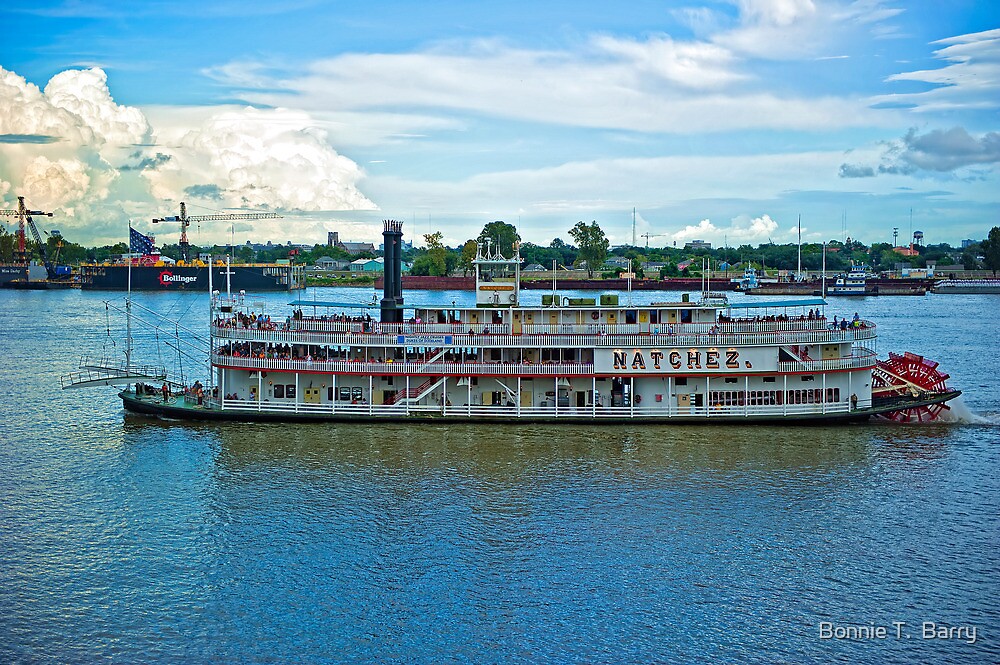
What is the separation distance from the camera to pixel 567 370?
49.5 metres

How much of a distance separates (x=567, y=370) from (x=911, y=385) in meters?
19.2

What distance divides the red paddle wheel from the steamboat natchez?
94 millimetres

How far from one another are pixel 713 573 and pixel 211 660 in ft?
51.9

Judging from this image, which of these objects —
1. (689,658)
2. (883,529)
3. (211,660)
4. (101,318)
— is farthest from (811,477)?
(101,318)

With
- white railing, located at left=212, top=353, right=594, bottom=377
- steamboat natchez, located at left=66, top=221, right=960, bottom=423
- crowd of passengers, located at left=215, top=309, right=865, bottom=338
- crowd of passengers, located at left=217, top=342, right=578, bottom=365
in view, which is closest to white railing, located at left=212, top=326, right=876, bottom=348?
steamboat natchez, located at left=66, top=221, right=960, bottom=423

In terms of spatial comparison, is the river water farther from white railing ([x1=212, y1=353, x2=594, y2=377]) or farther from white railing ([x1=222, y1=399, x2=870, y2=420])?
white railing ([x1=212, y1=353, x2=594, y2=377])

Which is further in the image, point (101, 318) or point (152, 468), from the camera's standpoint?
point (101, 318)

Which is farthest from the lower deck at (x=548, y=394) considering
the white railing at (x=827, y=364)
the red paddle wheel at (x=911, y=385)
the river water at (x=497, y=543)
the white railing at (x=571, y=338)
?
the red paddle wheel at (x=911, y=385)

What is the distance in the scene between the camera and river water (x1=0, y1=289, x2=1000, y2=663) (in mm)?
26281

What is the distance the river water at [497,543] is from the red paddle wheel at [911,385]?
1.60m

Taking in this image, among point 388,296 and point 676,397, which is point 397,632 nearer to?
point 676,397

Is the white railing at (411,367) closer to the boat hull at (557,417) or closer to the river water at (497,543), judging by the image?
the boat hull at (557,417)

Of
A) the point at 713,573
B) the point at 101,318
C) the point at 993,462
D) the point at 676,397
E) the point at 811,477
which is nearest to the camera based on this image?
the point at 713,573

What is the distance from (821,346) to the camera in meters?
49.9
